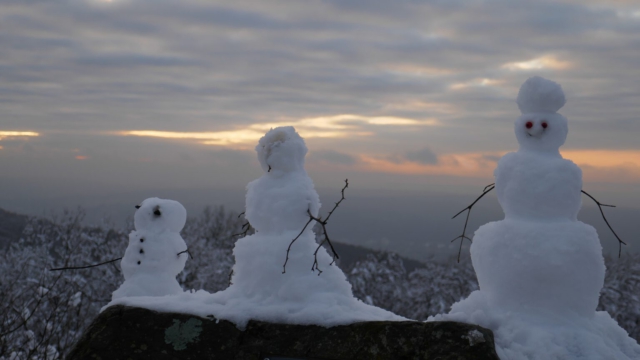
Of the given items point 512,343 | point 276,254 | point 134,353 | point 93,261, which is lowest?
point 93,261

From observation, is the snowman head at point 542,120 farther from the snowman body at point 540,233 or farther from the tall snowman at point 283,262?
the tall snowman at point 283,262

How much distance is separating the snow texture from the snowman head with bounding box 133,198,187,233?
1.82 meters

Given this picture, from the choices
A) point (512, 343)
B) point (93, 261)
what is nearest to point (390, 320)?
point (512, 343)

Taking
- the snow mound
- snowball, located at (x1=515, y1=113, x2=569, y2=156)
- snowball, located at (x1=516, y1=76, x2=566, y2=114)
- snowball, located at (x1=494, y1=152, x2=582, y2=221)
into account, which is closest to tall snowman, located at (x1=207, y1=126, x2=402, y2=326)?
the snow mound

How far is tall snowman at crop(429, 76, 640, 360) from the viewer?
390 cm

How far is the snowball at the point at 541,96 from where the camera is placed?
14.0ft

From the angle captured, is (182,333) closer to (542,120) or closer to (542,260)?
(542,260)

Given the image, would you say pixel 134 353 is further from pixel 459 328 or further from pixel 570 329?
pixel 570 329

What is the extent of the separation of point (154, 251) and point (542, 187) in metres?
4.20

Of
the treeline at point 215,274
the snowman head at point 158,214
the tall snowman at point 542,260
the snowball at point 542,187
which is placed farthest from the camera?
the treeline at point 215,274

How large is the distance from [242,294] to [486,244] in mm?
1989

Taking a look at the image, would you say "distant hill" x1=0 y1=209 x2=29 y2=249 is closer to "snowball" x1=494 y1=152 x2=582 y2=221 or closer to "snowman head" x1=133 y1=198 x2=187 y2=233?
"snowman head" x1=133 y1=198 x2=187 y2=233

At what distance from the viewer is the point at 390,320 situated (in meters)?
3.95

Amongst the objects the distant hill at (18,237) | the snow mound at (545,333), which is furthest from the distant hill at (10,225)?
the snow mound at (545,333)
